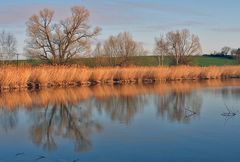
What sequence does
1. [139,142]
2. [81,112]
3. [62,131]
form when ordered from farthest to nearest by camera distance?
[81,112]
[62,131]
[139,142]

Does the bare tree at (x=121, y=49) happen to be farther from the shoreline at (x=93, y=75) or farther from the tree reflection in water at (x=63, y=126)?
the tree reflection in water at (x=63, y=126)

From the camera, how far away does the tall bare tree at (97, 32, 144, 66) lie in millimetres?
36094

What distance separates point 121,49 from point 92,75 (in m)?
16.6

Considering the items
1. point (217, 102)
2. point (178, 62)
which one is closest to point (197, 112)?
point (217, 102)

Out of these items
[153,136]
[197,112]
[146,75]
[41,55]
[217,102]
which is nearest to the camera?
[153,136]

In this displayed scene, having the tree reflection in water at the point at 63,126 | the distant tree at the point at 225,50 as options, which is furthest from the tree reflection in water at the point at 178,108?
the distant tree at the point at 225,50

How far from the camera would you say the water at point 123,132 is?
201 inches

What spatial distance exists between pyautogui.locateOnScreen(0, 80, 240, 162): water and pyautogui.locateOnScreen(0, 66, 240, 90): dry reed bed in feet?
25.0

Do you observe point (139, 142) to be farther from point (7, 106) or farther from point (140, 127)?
point (7, 106)

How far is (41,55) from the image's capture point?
102ft

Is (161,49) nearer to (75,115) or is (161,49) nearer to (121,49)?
(121,49)

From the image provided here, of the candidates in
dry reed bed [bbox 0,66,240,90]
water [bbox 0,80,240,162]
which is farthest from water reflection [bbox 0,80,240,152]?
dry reed bed [bbox 0,66,240,90]

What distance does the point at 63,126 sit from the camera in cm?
748

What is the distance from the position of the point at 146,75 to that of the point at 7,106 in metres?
13.8
